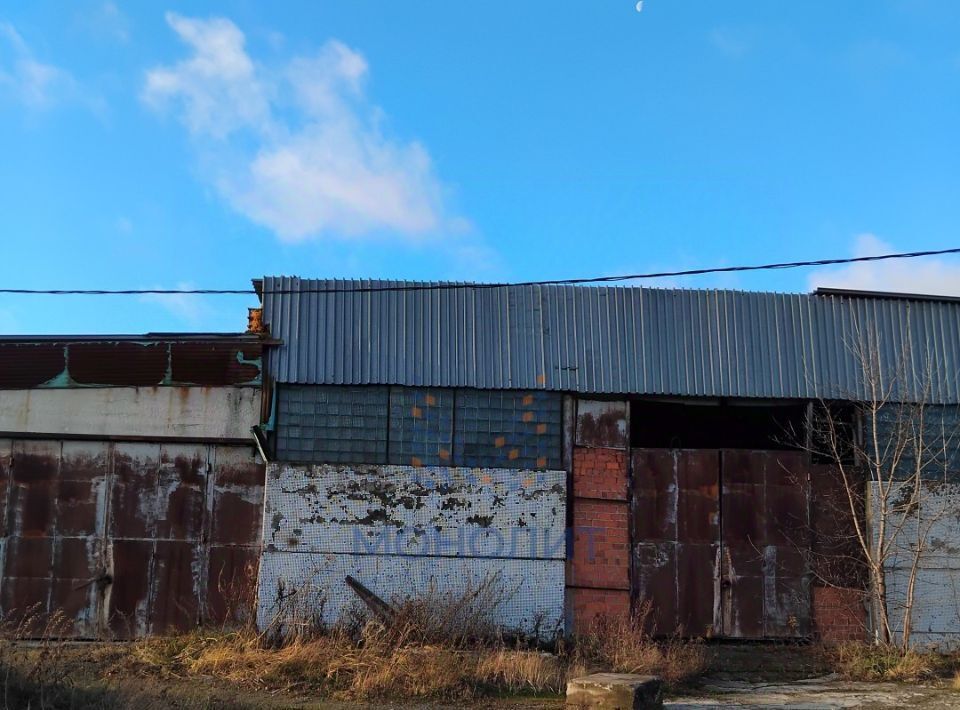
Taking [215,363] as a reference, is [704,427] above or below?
below

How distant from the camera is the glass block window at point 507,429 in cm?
1231

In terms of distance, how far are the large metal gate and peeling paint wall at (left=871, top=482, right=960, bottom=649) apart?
3.70 ft

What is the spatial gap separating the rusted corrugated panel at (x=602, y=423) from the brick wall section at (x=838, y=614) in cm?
333

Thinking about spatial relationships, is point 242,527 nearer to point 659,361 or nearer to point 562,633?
point 562,633

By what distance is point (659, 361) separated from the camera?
12.6 meters

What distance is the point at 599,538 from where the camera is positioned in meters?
12.3

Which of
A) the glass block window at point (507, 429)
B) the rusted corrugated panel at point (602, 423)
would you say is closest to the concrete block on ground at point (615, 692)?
the glass block window at point (507, 429)

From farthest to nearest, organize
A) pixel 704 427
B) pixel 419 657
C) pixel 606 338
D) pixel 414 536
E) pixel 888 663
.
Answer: pixel 704 427 → pixel 606 338 → pixel 414 536 → pixel 888 663 → pixel 419 657

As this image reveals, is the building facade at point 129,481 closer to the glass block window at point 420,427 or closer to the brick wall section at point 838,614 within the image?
the glass block window at point 420,427

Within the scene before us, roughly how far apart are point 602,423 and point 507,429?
4.28ft

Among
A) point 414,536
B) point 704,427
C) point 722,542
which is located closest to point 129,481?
point 414,536

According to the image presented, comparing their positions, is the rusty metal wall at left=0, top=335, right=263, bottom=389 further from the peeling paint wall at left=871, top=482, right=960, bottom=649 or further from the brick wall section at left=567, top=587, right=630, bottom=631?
the peeling paint wall at left=871, top=482, right=960, bottom=649

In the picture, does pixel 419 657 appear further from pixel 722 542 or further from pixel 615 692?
pixel 722 542

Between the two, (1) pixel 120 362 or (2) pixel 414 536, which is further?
(1) pixel 120 362
